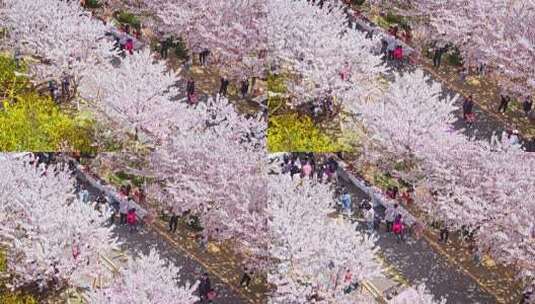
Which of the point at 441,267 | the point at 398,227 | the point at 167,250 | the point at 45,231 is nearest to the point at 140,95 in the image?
the point at 167,250

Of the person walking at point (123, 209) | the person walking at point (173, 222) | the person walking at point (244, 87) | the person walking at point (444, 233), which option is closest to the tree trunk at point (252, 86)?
the person walking at point (244, 87)

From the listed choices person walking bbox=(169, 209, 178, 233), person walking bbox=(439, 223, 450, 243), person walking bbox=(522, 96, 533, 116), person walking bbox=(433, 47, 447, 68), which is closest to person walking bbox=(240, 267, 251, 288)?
person walking bbox=(169, 209, 178, 233)

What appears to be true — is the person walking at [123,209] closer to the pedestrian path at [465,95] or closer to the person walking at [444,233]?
the pedestrian path at [465,95]

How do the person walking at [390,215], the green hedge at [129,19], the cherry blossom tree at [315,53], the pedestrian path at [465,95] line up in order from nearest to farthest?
the cherry blossom tree at [315,53]
the person walking at [390,215]
the pedestrian path at [465,95]
the green hedge at [129,19]

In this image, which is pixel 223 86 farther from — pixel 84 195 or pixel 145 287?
pixel 145 287

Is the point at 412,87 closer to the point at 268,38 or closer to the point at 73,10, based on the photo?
the point at 268,38
